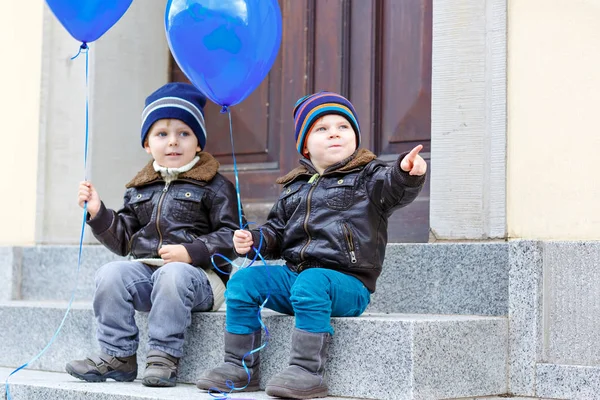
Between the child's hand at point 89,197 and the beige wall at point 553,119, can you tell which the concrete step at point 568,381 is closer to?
the beige wall at point 553,119

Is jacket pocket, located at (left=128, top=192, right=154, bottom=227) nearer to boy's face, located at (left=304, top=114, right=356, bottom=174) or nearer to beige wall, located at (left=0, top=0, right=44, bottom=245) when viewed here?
boy's face, located at (left=304, top=114, right=356, bottom=174)

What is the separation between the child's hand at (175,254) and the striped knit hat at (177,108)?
1.98ft

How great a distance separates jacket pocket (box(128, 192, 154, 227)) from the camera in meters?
4.39

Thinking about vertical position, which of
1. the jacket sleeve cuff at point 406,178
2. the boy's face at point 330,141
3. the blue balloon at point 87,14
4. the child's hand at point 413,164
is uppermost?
the blue balloon at point 87,14

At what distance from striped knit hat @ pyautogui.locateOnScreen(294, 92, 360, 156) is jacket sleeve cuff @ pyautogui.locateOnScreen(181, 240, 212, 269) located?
0.57 m

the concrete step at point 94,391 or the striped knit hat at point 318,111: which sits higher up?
the striped knit hat at point 318,111

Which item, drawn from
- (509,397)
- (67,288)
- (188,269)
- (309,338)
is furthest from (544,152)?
(67,288)

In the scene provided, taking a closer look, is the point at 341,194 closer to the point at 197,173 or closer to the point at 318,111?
the point at 318,111

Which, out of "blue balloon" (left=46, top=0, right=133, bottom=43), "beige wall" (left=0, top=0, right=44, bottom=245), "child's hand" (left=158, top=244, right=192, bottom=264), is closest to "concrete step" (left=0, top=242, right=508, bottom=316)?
"child's hand" (left=158, top=244, right=192, bottom=264)

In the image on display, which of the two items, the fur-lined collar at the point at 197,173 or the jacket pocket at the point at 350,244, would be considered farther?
the fur-lined collar at the point at 197,173

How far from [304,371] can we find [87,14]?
1.62 metres

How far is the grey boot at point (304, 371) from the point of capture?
11.0 ft

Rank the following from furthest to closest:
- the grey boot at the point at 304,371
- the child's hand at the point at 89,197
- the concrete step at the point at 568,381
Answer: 1. the child's hand at the point at 89,197
2. the concrete step at the point at 568,381
3. the grey boot at the point at 304,371

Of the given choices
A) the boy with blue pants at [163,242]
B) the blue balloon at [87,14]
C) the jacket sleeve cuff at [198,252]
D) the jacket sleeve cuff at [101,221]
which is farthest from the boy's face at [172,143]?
the blue balloon at [87,14]
